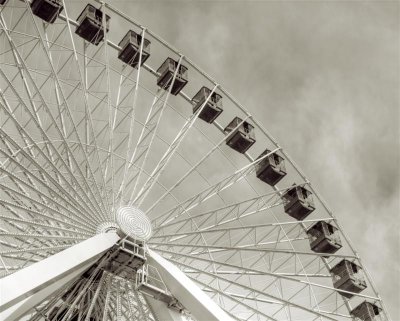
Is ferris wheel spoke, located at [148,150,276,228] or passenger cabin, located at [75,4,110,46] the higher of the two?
passenger cabin, located at [75,4,110,46]

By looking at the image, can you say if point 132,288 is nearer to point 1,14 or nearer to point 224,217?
point 224,217

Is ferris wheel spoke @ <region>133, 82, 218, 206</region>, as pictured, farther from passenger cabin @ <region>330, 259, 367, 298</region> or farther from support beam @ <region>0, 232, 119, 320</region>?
passenger cabin @ <region>330, 259, 367, 298</region>

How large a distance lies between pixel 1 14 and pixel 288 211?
13.2 m

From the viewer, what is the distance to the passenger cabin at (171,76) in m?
25.3

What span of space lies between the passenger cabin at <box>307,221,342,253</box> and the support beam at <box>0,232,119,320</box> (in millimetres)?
11961

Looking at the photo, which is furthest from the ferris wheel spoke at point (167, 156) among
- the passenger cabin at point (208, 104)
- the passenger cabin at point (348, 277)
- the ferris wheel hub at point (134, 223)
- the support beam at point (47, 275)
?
the passenger cabin at point (348, 277)

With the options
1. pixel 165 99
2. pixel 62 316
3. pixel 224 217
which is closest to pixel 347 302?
pixel 224 217

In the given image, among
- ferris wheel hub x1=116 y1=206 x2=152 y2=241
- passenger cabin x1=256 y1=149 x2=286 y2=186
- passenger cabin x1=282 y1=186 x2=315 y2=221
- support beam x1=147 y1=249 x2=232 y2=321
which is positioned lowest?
support beam x1=147 y1=249 x2=232 y2=321

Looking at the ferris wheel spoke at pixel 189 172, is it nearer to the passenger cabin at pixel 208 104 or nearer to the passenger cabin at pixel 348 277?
the passenger cabin at pixel 208 104

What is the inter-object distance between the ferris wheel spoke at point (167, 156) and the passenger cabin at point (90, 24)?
4.67 meters

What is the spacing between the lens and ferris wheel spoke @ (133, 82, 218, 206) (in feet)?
65.1

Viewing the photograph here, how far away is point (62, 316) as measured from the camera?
1834 centimetres

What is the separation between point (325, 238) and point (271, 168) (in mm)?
3600

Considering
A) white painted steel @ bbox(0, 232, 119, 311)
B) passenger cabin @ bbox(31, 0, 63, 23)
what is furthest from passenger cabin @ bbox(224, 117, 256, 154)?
white painted steel @ bbox(0, 232, 119, 311)
